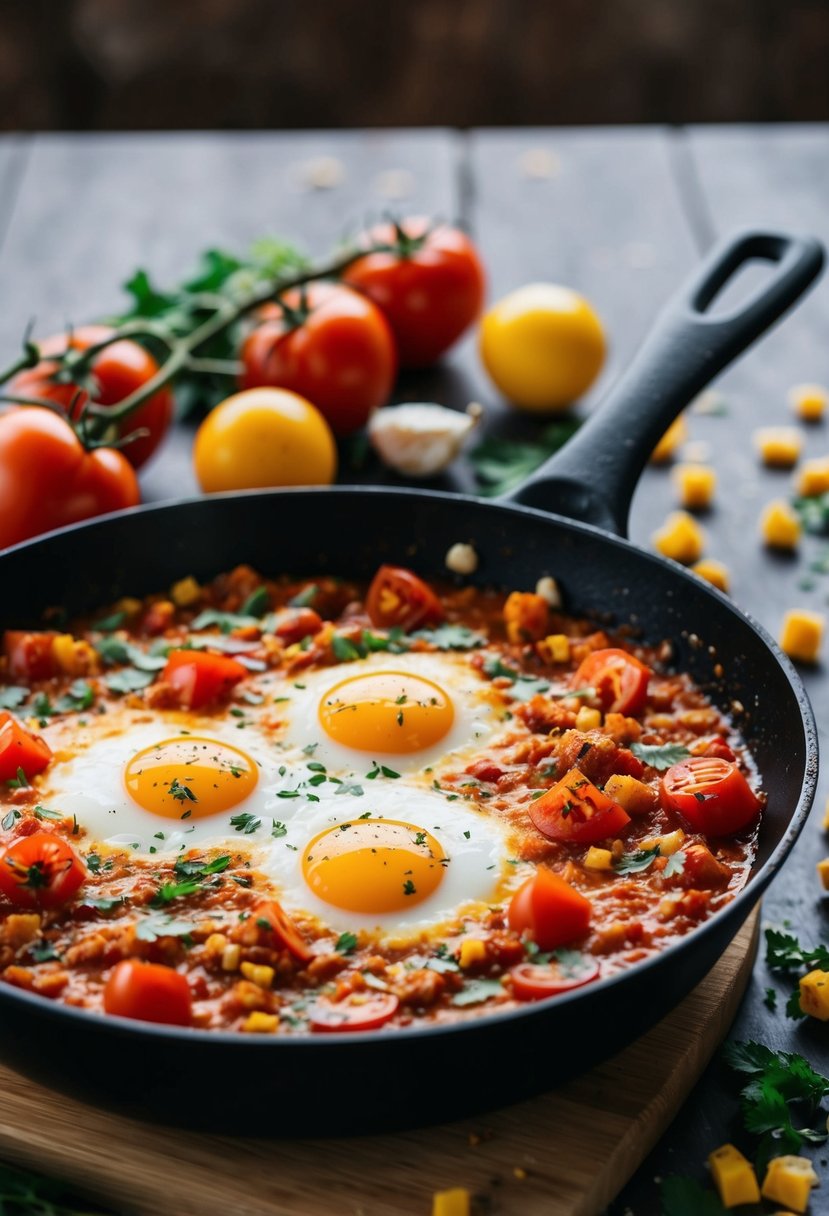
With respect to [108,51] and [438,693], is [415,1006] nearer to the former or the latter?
[438,693]

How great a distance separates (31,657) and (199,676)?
0.47 meters

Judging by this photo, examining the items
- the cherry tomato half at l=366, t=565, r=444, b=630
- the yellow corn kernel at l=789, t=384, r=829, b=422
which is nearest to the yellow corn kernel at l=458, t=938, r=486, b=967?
the cherry tomato half at l=366, t=565, r=444, b=630

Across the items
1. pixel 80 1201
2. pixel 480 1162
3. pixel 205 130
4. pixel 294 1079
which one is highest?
pixel 294 1079

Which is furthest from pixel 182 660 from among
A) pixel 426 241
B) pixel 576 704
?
pixel 426 241

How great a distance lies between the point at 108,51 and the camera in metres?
10.8

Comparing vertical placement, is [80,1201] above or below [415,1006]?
below

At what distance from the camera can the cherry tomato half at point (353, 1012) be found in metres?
2.56

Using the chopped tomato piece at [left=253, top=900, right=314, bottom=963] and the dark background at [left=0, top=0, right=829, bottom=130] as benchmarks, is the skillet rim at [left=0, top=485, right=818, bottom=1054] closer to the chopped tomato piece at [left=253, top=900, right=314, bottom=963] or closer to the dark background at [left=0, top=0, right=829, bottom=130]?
the chopped tomato piece at [left=253, top=900, right=314, bottom=963]

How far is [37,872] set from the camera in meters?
2.82

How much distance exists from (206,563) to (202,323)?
1.64 m

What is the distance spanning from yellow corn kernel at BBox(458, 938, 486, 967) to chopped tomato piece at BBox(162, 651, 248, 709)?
1100mm

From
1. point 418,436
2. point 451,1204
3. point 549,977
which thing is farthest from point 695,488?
point 451,1204

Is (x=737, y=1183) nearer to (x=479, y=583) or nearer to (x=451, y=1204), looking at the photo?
(x=451, y=1204)

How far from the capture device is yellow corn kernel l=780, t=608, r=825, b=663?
4.12 meters
